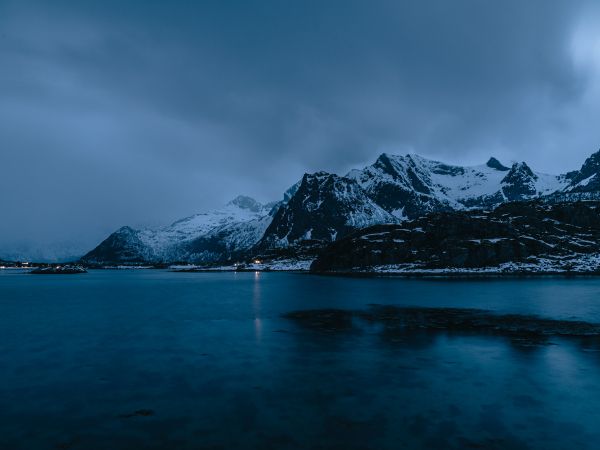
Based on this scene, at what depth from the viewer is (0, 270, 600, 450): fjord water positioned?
16.0m

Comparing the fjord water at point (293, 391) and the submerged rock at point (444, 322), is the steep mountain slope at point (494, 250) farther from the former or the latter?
the fjord water at point (293, 391)

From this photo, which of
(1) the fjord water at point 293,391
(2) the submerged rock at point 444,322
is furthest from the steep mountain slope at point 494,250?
(1) the fjord water at point 293,391

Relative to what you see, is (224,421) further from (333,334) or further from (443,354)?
(333,334)

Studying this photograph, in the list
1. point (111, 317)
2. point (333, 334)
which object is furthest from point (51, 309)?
point (333, 334)

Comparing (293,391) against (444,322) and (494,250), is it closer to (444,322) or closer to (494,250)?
(444,322)

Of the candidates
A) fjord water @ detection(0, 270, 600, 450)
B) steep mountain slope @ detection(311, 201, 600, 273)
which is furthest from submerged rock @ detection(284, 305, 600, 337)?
steep mountain slope @ detection(311, 201, 600, 273)

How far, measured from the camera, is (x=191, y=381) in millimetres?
23953

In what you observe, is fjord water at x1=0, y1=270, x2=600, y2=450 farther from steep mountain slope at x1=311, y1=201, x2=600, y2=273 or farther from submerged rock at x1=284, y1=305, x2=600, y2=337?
steep mountain slope at x1=311, y1=201, x2=600, y2=273

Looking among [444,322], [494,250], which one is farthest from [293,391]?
[494,250]

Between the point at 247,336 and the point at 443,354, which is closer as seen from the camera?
the point at 443,354

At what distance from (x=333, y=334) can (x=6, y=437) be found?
27.6 meters

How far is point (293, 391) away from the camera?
21.9m

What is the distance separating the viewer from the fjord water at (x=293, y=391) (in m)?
16.0

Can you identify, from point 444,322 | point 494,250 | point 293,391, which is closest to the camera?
point 293,391
